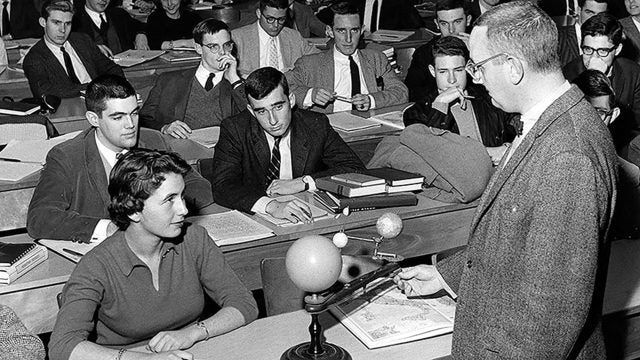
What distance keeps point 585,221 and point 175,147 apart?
306 centimetres

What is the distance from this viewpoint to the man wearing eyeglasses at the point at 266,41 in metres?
6.20

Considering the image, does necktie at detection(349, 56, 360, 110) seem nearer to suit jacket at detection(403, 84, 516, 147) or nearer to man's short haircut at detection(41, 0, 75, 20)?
suit jacket at detection(403, 84, 516, 147)

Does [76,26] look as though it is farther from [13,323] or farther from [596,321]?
[596,321]

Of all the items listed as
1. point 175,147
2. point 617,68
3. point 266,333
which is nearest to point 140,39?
point 175,147

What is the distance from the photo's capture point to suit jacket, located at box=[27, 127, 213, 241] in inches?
128

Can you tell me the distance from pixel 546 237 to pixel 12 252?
1.92 metres

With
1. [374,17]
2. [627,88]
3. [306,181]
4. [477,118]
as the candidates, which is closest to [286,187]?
[306,181]

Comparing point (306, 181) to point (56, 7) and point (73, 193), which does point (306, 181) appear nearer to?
point (73, 193)

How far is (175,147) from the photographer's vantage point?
14.9 feet

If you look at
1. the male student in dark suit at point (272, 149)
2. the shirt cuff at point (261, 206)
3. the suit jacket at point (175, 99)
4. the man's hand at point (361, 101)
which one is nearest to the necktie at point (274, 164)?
the male student in dark suit at point (272, 149)

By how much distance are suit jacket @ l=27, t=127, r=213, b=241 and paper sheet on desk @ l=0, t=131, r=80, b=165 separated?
0.58 meters

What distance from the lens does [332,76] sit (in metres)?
5.66

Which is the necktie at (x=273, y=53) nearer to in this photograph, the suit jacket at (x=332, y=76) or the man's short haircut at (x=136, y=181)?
the suit jacket at (x=332, y=76)

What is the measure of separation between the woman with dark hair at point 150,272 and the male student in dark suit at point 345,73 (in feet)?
9.32
